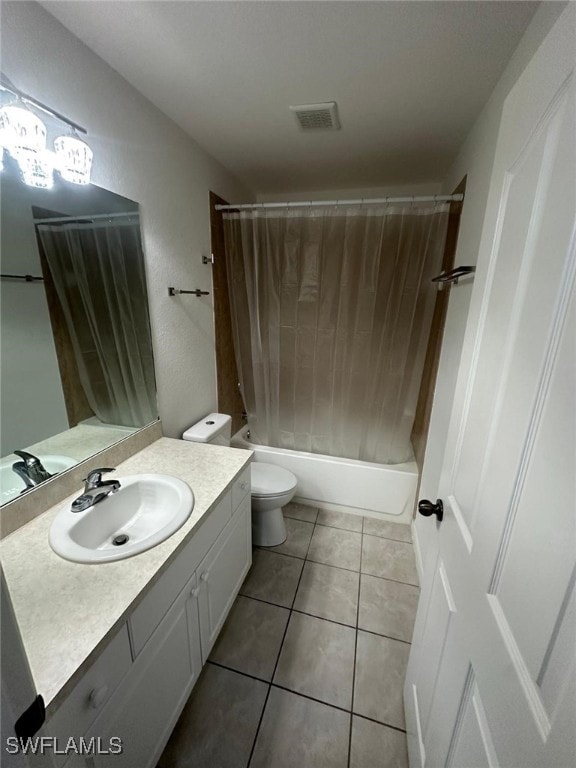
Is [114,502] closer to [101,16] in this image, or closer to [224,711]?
[224,711]

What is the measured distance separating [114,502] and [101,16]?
1605mm

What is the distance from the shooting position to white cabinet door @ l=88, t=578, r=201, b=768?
0.77m

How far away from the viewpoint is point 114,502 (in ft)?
3.68

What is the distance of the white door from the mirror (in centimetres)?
131

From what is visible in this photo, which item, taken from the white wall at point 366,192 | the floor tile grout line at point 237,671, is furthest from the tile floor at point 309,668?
the white wall at point 366,192

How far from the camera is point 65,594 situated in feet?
2.48

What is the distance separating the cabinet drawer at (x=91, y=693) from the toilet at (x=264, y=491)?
1043 millimetres

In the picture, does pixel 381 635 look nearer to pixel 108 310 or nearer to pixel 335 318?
pixel 335 318

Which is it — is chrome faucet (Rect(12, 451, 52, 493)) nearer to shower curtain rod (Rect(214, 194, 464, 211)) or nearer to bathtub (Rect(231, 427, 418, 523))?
bathtub (Rect(231, 427, 418, 523))

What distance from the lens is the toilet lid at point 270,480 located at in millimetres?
1837

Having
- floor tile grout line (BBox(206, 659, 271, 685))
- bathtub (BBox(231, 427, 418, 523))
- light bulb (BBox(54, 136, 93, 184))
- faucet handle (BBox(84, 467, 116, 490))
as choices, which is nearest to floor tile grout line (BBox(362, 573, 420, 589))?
bathtub (BBox(231, 427, 418, 523))

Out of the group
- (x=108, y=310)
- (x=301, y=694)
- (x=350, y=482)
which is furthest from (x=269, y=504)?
(x=108, y=310)

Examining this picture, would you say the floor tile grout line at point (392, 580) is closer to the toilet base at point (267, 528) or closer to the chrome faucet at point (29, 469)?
the toilet base at point (267, 528)

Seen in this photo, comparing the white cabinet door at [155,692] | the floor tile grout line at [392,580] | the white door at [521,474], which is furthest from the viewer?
the floor tile grout line at [392,580]
